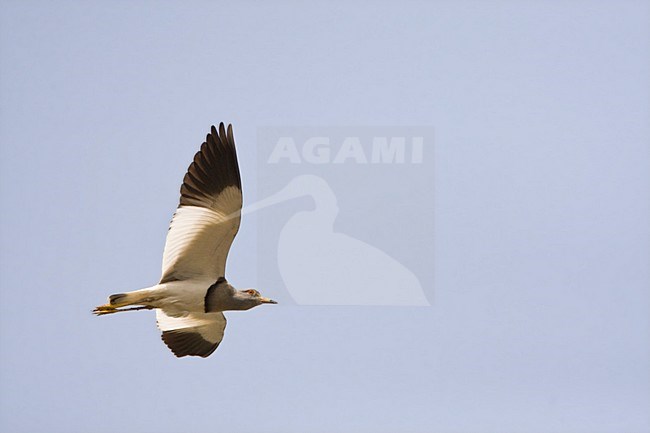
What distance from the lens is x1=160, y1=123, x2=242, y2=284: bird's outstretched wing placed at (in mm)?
8383

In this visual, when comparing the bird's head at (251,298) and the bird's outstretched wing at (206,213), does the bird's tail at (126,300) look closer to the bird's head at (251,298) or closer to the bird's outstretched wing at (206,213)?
the bird's outstretched wing at (206,213)

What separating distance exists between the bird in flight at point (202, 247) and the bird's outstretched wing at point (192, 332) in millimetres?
43

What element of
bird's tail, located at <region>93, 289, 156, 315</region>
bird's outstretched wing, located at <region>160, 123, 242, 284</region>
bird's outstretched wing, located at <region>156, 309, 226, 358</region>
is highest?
bird's outstretched wing, located at <region>160, 123, 242, 284</region>

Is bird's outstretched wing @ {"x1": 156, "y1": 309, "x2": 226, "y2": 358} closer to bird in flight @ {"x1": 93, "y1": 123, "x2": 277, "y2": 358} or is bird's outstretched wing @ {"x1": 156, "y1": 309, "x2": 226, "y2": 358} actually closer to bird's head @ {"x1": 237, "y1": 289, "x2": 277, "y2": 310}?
bird in flight @ {"x1": 93, "y1": 123, "x2": 277, "y2": 358}

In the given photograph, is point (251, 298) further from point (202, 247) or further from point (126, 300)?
point (126, 300)

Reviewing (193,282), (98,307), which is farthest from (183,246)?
(98,307)

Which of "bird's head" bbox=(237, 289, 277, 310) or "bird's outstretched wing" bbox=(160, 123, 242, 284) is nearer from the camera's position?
"bird's outstretched wing" bbox=(160, 123, 242, 284)

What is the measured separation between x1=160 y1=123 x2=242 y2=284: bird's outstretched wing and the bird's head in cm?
34

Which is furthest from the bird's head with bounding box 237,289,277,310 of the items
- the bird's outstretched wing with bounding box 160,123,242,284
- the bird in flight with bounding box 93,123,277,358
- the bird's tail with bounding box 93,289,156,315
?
the bird's tail with bounding box 93,289,156,315

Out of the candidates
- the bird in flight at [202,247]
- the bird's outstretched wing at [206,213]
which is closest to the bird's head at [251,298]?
the bird in flight at [202,247]

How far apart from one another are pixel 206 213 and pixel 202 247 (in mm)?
315

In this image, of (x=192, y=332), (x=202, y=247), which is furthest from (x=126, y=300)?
(x=192, y=332)

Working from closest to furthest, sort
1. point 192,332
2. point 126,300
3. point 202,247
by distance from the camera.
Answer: point 126,300
point 202,247
point 192,332

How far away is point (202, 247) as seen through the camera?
28.3ft
